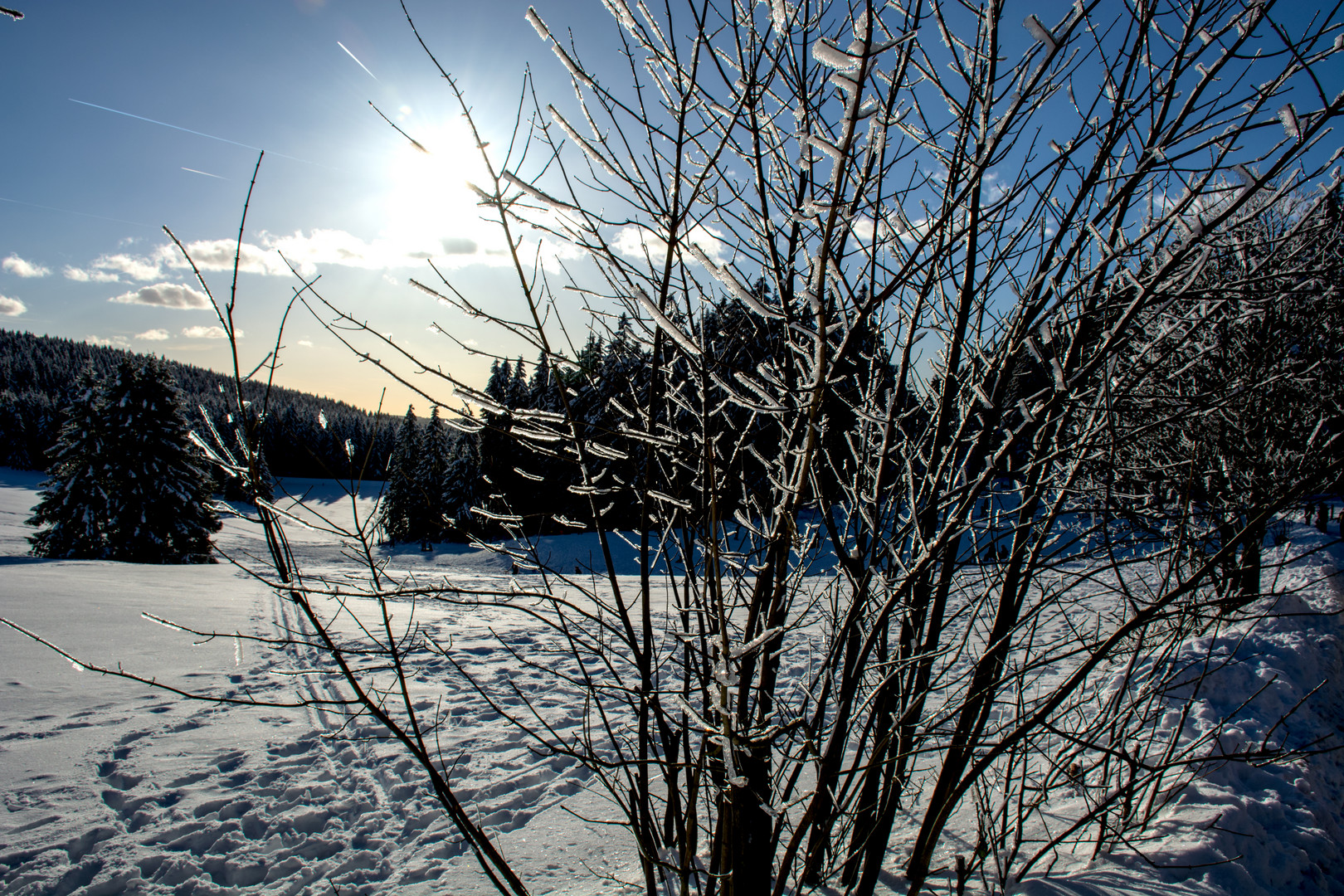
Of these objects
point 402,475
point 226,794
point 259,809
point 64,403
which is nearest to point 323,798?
point 259,809

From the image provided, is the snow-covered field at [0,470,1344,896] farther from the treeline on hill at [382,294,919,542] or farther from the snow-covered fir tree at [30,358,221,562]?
the snow-covered fir tree at [30,358,221,562]

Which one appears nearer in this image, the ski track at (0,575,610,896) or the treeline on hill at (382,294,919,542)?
the treeline on hill at (382,294,919,542)

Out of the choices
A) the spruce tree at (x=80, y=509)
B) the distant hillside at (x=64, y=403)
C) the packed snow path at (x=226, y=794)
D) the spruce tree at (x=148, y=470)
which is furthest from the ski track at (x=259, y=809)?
the spruce tree at (x=80, y=509)

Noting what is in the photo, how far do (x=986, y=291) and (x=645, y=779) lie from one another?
6.60 ft

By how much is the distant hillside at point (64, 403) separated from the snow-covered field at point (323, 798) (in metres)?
2.96

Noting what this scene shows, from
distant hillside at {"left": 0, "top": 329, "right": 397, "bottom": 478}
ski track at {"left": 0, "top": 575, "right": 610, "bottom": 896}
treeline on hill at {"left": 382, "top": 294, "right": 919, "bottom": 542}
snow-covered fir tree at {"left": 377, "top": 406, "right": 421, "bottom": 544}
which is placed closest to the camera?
treeline on hill at {"left": 382, "top": 294, "right": 919, "bottom": 542}

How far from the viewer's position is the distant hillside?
86.7ft

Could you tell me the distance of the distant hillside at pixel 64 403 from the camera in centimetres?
2642

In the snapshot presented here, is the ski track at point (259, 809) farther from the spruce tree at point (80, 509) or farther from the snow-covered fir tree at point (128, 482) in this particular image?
the spruce tree at point (80, 509)

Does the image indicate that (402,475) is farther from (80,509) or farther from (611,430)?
(80,509)

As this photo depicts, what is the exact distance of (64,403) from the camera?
50.9 meters

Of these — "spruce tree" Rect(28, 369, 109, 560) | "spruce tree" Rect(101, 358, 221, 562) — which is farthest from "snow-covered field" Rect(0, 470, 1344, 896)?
"spruce tree" Rect(28, 369, 109, 560)

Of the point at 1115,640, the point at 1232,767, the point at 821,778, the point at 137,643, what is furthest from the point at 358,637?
the point at 1232,767

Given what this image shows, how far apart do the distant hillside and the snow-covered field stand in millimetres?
2956
